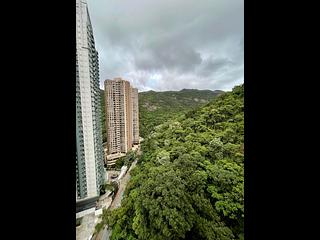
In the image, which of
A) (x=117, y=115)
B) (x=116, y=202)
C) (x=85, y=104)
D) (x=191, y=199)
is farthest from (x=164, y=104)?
(x=191, y=199)

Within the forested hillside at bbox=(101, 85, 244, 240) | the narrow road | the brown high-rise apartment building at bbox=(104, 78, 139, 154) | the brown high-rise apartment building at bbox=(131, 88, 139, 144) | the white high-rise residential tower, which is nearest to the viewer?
the forested hillside at bbox=(101, 85, 244, 240)

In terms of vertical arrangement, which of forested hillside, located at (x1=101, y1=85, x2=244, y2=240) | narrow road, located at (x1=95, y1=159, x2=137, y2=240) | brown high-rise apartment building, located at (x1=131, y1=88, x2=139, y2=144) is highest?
brown high-rise apartment building, located at (x1=131, y1=88, x2=139, y2=144)

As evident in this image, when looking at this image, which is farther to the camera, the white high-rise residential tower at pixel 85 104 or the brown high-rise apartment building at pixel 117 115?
the brown high-rise apartment building at pixel 117 115

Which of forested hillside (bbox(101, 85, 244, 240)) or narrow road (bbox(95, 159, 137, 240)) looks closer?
forested hillside (bbox(101, 85, 244, 240))

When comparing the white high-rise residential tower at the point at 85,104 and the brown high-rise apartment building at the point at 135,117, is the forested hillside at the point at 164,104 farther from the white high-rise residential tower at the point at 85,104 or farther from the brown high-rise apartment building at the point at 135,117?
the white high-rise residential tower at the point at 85,104

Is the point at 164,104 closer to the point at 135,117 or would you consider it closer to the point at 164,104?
the point at 164,104

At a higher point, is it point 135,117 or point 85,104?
point 85,104

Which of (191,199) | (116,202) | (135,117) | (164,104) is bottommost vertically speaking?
(116,202)

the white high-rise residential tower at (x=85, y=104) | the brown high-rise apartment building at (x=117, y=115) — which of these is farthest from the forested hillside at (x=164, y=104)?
the white high-rise residential tower at (x=85, y=104)

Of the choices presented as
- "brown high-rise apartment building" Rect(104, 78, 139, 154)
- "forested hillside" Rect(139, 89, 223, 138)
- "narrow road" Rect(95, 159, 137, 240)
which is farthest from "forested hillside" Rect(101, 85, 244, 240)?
"forested hillside" Rect(139, 89, 223, 138)

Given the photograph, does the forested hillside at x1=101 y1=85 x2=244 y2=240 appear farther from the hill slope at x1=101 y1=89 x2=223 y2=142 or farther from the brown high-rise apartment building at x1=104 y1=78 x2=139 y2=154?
the hill slope at x1=101 y1=89 x2=223 y2=142
